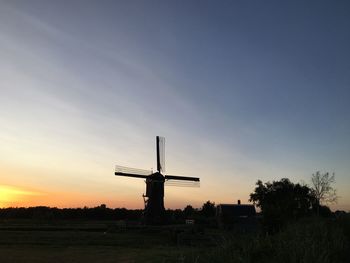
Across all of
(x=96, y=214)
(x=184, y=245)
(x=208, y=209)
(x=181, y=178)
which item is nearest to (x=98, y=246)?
(x=184, y=245)

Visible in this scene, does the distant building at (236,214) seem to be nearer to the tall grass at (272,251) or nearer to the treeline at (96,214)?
the treeline at (96,214)

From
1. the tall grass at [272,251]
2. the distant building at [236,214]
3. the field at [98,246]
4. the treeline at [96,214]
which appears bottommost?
the tall grass at [272,251]

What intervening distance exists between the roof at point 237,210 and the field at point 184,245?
1143 cm

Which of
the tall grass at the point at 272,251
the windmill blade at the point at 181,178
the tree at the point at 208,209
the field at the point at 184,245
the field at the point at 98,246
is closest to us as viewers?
the tall grass at the point at 272,251

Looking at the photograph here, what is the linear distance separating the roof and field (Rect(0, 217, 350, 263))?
11.4 metres

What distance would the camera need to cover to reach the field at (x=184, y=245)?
34.1ft

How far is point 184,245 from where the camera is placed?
126ft

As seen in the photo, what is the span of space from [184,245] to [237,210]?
2691 centimetres

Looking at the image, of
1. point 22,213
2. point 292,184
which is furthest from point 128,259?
point 22,213

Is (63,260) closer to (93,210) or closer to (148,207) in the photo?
(148,207)

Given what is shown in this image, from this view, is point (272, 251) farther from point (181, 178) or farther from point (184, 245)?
point (181, 178)

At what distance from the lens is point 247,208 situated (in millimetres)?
65062

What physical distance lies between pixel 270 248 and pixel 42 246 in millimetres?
28642

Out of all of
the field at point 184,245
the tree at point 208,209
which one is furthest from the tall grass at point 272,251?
the tree at point 208,209
